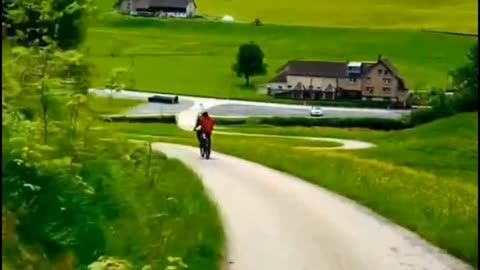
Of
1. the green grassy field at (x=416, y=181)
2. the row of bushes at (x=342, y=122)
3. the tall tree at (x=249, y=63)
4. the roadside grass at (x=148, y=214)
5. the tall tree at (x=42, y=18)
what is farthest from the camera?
the tall tree at (x=249, y=63)

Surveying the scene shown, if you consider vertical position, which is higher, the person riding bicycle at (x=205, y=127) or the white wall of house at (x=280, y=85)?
the person riding bicycle at (x=205, y=127)

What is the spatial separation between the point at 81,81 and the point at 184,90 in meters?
86.0

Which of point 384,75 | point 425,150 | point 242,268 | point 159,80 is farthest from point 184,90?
point 242,268

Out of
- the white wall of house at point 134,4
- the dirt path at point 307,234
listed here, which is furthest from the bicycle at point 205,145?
the white wall of house at point 134,4

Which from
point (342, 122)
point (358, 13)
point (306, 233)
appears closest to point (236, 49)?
point (358, 13)

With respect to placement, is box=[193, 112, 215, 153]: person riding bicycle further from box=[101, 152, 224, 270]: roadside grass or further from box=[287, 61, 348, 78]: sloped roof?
box=[287, 61, 348, 78]: sloped roof

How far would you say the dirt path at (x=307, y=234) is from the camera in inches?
529

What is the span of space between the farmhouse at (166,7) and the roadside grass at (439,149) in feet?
318

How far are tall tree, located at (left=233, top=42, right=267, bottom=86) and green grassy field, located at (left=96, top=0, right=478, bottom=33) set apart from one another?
35.7m

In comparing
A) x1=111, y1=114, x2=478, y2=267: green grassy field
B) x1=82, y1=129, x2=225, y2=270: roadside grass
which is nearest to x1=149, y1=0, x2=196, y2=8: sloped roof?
x1=111, y1=114, x2=478, y2=267: green grassy field

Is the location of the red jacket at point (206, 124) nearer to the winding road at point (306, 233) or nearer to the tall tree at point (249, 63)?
the winding road at point (306, 233)

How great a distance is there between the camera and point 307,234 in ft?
50.2

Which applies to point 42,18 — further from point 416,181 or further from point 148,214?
point 416,181

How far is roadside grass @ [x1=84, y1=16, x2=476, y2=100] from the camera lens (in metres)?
100
